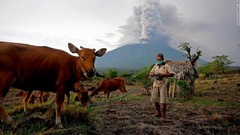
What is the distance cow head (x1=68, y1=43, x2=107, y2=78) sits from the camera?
598 cm

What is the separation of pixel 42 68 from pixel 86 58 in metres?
0.98

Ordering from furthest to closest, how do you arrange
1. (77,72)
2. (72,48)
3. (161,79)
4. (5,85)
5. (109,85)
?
1. (109,85)
2. (161,79)
3. (72,48)
4. (77,72)
5. (5,85)

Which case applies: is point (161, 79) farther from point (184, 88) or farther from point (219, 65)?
point (219, 65)

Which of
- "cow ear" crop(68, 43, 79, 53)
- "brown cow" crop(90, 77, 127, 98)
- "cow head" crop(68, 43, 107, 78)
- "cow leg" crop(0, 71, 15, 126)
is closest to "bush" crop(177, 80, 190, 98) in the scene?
"brown cow" crop(90, 77, 127, 98)

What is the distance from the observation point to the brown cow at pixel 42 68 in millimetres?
5555

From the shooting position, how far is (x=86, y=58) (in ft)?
20.3

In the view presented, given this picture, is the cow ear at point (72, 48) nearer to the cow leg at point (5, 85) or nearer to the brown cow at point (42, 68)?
the brown cow at point (42, 68)

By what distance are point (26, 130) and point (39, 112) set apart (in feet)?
5.63

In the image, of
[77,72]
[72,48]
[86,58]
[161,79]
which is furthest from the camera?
[161,79]

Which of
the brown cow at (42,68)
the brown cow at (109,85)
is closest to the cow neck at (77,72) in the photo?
the brown cow at (42,68)

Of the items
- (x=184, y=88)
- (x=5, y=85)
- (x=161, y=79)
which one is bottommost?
(x=184, y=88)

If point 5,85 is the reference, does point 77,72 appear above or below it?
above

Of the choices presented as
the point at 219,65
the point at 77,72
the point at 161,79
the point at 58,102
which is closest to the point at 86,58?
the point at 77,72

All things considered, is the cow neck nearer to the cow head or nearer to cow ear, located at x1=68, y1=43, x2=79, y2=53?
the cow head
